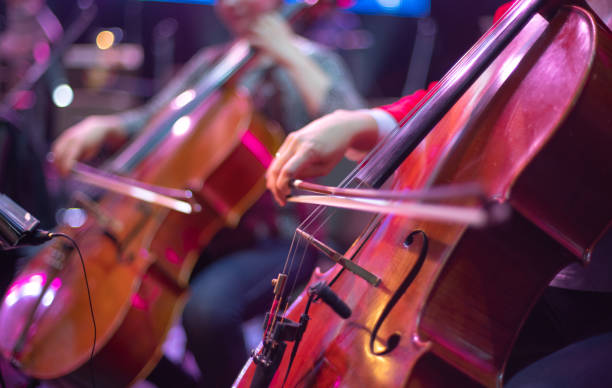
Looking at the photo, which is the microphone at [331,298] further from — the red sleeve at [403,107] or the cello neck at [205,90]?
the cello neck at [205,90]

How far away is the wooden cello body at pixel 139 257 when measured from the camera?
963 mm

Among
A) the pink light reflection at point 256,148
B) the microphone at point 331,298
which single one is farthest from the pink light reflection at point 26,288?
the microphone at point 331,298

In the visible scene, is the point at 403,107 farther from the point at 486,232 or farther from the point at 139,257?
the point at 139,257

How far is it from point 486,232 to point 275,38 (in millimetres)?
904

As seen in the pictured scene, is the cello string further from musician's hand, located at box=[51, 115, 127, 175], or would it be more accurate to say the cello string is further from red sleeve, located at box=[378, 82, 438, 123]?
musician's hand, located at box=[51, 115, 127, 175]

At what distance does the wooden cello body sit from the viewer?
3.16 feet

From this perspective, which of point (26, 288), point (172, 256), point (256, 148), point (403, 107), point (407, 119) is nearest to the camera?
point (407, 119)

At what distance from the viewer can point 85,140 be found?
1.47m

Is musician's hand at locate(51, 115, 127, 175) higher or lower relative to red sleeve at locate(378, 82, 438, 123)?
higher

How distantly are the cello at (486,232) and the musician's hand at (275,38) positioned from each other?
71cm

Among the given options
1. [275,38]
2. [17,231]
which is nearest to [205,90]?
[275,38]

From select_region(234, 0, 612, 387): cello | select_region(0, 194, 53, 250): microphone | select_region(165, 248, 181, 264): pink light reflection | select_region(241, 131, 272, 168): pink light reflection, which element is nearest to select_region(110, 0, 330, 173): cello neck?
select_region(241, 131, 272, 168): pink light reflection

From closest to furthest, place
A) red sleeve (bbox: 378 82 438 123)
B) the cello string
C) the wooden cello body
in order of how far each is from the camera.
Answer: the cello string
red sleeve (bbox: 378 82 438 123)
the wooden cello body

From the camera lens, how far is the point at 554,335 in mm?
722
